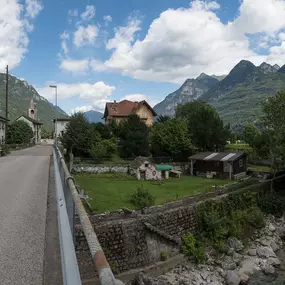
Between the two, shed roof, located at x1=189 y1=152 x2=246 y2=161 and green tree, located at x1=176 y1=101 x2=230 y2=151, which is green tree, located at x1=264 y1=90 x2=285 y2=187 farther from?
green tree, located at x1=176 y1=101 x2=230 y2=151

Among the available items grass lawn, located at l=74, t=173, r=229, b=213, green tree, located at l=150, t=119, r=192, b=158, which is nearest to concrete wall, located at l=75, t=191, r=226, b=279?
grass lawn, located at l=74, t=173, r=229, b=213

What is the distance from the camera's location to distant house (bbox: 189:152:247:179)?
128 feet

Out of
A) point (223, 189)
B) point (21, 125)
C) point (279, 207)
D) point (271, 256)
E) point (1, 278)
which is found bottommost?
point (271, 256)

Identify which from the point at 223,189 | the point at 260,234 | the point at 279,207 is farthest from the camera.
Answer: the point at 279,207

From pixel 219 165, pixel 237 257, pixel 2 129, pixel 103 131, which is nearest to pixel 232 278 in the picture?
pixel 237 257

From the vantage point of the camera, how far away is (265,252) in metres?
23.5

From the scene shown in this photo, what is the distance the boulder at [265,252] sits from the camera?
23.3 metres

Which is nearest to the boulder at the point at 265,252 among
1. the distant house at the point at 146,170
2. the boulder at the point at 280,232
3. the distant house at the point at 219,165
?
the boulder at the point at 280,232

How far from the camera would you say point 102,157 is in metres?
40.5

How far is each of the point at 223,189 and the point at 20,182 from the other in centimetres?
2102

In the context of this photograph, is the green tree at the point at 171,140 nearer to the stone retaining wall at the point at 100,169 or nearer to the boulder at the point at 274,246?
the stone retaining wall at the point at 100,169

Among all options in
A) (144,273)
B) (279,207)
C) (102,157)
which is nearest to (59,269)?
(144,273)

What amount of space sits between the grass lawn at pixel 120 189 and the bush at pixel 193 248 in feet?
10.7

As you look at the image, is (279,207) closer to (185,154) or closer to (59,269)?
(185,154)
